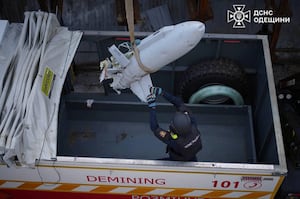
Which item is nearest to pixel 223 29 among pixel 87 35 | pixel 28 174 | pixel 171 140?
pixel 87 35

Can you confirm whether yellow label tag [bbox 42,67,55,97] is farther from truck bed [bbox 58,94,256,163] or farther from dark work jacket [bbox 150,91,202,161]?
dark work jacket [bbox 150,91,202,161]

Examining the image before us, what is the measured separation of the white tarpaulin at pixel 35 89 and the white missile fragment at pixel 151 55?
0.55 m

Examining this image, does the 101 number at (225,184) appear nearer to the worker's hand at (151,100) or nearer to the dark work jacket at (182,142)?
the dark work jacket at (182,142)

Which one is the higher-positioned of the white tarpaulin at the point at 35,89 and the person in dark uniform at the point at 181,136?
the white tarpaulin at the point at 35,89

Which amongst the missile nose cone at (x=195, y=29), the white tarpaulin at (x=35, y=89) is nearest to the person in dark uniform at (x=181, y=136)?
the missile nose cone at (x=195, y=29)

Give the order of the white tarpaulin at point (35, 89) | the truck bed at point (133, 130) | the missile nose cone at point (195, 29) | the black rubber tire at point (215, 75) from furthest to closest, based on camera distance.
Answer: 1. the truck bed at point (133, 130)
2. the black rubber tire at point (215, 75)
3. the missile nose cone at point (195, 29)
4. the white tarpaulin at point (35, 89)

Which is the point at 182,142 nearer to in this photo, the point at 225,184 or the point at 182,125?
the point at 182,125

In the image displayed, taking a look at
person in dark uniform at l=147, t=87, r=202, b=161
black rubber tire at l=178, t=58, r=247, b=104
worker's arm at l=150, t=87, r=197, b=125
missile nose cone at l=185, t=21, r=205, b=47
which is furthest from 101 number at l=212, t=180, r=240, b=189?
black rubber tire at l=178, t=58, r=247, b=104

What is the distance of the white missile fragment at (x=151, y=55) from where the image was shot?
417 centimetres

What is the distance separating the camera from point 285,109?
18.2ft

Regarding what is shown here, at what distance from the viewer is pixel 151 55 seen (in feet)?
14.5

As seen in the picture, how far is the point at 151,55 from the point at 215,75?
1100 mm

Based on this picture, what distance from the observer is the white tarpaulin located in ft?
13.0

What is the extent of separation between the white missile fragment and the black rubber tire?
730mm
